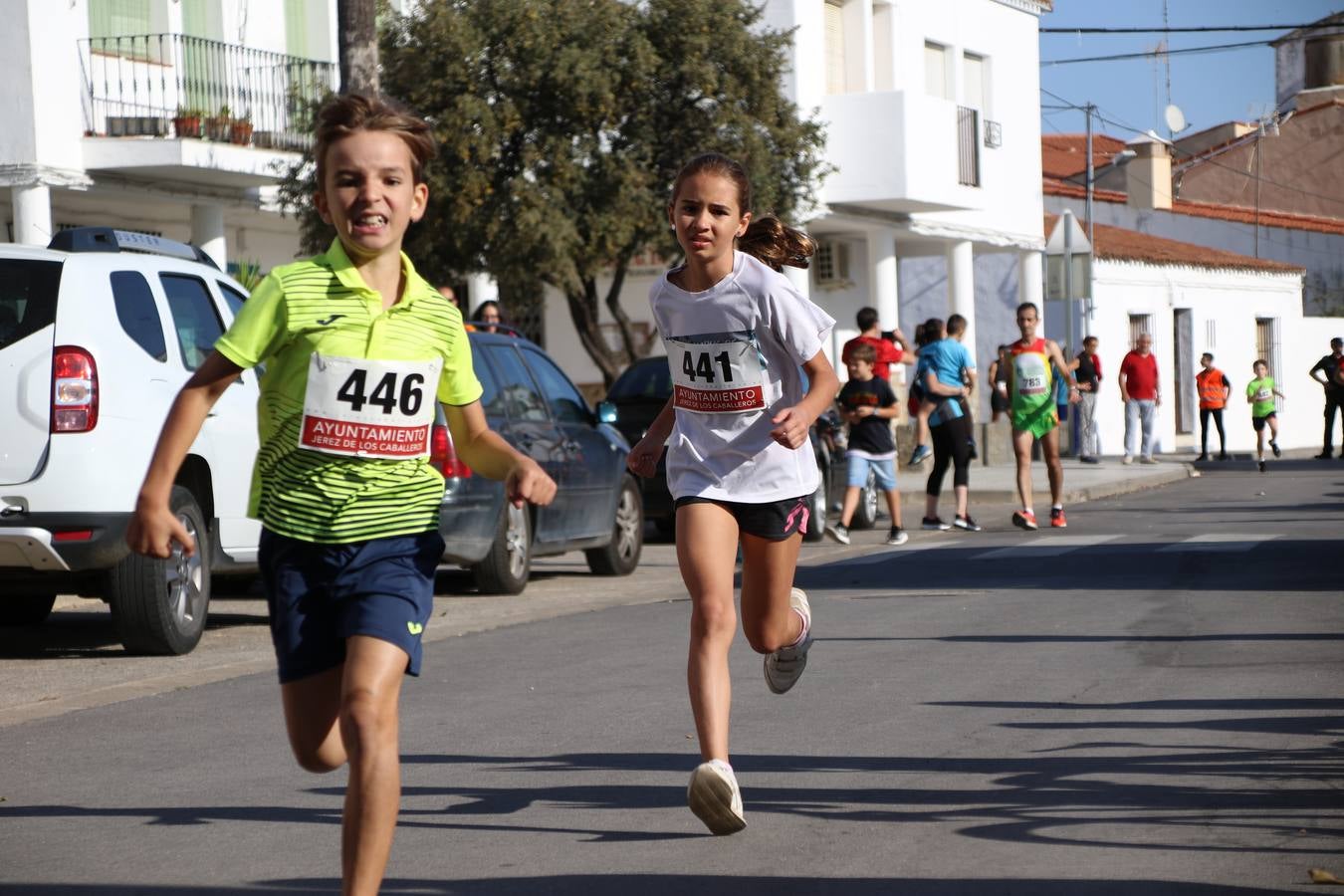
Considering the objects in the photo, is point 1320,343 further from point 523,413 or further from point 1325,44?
point 523,413

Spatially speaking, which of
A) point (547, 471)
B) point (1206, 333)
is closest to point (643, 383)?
point (547, 471)

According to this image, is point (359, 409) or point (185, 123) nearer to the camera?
point (359, 409)

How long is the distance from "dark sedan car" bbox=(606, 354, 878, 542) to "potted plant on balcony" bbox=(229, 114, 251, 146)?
6.69m

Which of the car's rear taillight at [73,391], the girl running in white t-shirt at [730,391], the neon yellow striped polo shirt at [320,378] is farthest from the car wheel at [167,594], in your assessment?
the neon yellow striped polo shirt at [320,378]

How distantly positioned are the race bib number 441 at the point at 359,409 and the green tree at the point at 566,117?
16127 mm

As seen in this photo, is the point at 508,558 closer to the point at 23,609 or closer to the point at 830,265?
the point at 23,609

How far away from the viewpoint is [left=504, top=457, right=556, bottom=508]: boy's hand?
13.9 ft

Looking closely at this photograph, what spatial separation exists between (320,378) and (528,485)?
53 centimetres

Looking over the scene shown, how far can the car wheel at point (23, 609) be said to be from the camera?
11.5 metres

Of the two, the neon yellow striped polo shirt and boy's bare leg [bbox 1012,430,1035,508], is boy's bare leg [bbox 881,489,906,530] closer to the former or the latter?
boy's bare leg [bbox 1012,430,1035,508]

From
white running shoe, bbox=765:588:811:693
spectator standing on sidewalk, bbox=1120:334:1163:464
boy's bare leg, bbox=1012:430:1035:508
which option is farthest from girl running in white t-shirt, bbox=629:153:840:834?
spectator standing on sidewalk, bbox=1120:334:1163:464

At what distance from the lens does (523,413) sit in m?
13.1

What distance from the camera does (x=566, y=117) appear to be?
2156 centimetres

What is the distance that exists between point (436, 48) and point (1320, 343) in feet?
108
